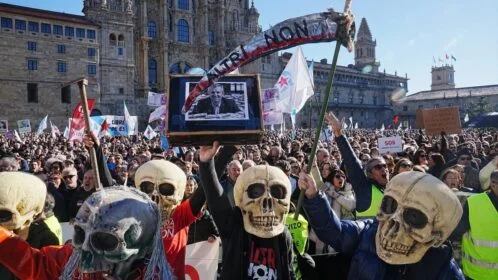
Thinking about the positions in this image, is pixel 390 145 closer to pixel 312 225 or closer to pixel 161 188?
pixel 161 188

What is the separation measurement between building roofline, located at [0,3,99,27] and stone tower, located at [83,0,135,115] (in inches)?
50.0

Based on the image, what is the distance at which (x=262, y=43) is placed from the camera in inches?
110

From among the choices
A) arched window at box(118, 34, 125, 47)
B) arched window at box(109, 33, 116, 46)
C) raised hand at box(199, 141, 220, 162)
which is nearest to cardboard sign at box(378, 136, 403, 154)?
raised hand at box(199, 141, 220, 162)

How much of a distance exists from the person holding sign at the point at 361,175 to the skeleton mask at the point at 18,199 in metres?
2.15

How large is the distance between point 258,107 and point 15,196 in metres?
1.62

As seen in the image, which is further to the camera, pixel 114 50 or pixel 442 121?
pixel 114 50

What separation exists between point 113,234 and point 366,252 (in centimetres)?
146

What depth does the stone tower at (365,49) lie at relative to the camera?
85.4 meters

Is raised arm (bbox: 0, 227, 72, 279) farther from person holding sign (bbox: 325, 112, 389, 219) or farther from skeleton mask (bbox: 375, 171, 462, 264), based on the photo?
person holding sign (bbox: 325, 112, 389, 219)

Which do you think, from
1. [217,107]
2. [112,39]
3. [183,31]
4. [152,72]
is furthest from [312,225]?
[183,31]

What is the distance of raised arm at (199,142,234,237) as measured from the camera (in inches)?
112

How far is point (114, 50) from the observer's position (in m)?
40.9

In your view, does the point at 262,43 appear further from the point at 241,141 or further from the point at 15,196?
the point at 15,196

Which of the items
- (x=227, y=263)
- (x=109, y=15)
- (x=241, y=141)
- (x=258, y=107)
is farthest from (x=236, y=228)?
(x=109, y=15)
